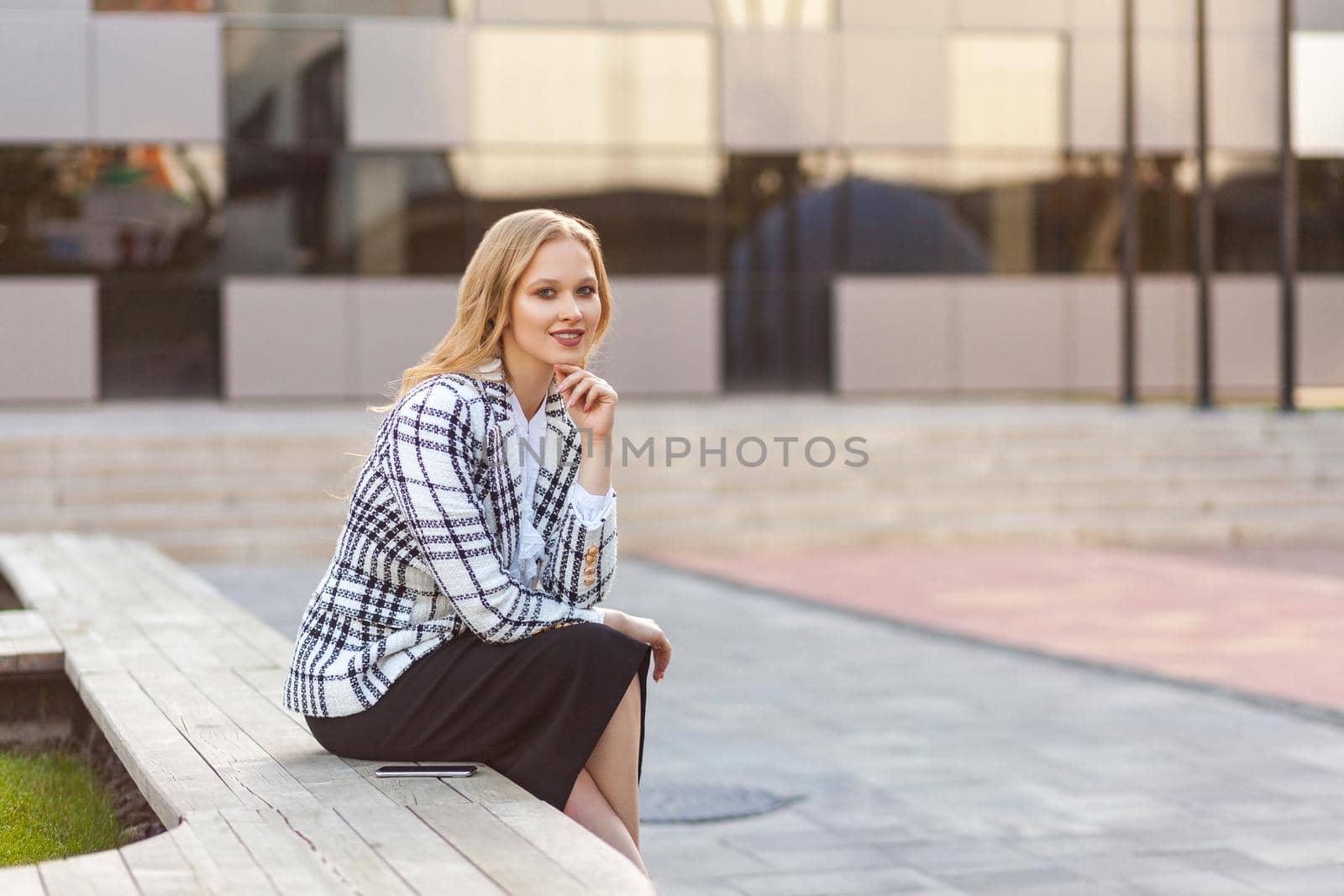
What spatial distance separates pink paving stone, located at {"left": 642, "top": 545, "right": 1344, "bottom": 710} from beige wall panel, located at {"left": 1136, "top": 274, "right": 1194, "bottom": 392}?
12913mm

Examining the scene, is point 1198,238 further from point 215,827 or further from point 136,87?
point 215,827

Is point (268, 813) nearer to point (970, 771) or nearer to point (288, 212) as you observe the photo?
point (970, 771)

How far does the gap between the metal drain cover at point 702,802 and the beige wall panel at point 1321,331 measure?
23.8 meters

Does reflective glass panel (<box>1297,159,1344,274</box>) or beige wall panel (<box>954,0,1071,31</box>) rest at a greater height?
beige wall panel (<box>954,0,1071,31</box>)

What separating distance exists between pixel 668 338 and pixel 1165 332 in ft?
25.3

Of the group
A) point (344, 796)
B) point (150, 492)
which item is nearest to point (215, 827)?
point (344, 796)

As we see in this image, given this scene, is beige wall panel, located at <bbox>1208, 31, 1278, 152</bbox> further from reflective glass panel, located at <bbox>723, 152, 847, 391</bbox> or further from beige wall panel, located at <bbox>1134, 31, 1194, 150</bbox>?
reflective glass panel, located at <bbox>723, 152, 847, 391</bbox>

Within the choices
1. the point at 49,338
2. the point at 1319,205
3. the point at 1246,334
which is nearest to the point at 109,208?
the point at 49,338

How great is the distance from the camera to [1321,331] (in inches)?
1112

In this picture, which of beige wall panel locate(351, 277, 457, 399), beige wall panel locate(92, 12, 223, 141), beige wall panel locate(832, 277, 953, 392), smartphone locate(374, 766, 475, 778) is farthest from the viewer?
beige wall panel locate(832, 277, 953, 392)

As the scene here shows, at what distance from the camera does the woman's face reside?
13.4 ft

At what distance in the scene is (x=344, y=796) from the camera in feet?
12.5

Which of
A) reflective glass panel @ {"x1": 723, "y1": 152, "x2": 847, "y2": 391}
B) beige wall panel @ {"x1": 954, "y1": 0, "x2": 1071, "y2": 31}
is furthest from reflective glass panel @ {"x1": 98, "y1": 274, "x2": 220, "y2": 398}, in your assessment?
beige wall panel @ {"x1": 954, "y1": 0, "x2": 1071, "y2": 31}

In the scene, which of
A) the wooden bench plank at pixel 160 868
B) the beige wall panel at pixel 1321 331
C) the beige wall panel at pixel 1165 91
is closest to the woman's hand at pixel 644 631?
the wooden bench plank at pixel 160 868
